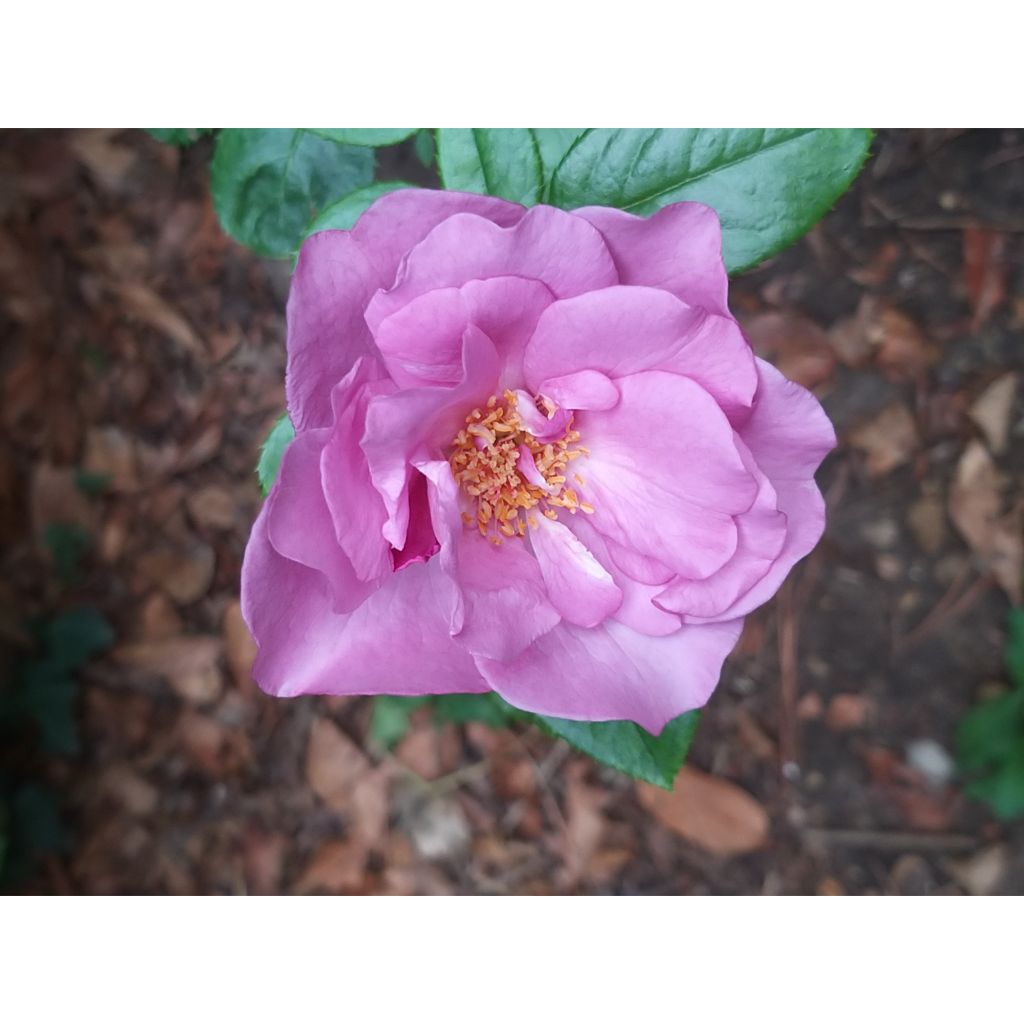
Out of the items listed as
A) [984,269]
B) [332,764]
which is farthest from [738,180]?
[332,764]

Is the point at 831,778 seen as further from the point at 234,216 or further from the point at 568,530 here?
the point at 234,216

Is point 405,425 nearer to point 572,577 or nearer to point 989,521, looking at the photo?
point 572,577

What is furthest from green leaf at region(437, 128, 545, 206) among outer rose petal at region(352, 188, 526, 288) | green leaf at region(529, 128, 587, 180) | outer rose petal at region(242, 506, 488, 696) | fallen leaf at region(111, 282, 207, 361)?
fallen leaf at region(111, 282, 207, 361)

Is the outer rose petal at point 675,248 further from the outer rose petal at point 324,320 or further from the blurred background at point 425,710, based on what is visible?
the blurred background at point 425,710

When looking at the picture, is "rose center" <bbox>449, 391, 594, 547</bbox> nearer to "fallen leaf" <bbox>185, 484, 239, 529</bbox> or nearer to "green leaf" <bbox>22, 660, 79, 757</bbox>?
"fallen leaf" <bbox>185, 484, 239, 529</bbox>

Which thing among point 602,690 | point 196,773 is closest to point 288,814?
point 196,773

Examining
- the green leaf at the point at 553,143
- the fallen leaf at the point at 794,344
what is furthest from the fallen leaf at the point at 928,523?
the green leaf at the point at 553,143
